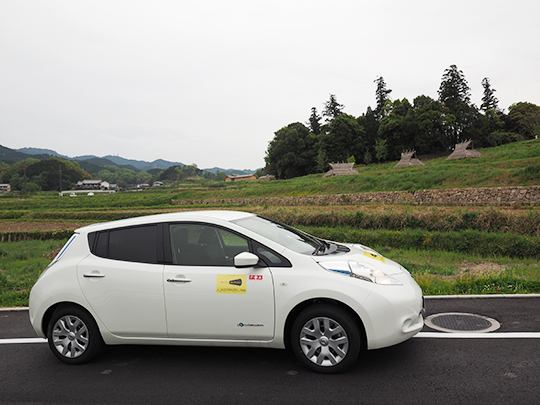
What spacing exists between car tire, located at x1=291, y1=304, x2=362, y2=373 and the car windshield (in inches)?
30.7

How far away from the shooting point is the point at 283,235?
4.86 metres

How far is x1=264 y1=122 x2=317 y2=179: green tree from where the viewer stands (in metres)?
82.7

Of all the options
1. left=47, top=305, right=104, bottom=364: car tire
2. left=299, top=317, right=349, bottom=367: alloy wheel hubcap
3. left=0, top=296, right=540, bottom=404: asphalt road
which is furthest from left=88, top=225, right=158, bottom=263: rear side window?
left=299, top=317, right=349, bottom=367: alloy wheel hubcap

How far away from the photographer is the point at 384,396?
11.2 ft

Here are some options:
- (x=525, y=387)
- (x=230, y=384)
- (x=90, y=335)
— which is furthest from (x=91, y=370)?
(x=525, y=387)

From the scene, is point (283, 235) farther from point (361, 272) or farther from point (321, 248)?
point (361, 272)

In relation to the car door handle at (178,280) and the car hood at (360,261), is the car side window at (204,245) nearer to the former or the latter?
the car door handle at (178,280)

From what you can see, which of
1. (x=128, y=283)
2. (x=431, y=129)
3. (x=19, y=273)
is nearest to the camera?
(x=128, y=283)

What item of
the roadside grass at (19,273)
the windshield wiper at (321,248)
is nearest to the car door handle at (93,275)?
the windshield wiper at (321,248)

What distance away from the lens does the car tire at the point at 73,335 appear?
177 inches

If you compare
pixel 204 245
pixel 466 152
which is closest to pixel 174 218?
pixel 204 245

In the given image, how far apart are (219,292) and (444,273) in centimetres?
839

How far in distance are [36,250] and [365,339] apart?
2169 cm

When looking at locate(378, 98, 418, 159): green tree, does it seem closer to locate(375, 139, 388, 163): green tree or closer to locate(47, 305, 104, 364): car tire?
locate(375, 139, 388, 163): green tree
